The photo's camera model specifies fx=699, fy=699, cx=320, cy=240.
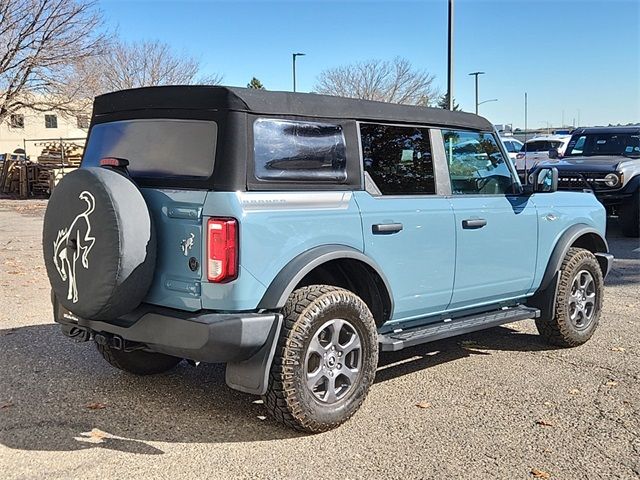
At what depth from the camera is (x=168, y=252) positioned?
12.7 feet

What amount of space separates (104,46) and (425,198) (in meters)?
22.3

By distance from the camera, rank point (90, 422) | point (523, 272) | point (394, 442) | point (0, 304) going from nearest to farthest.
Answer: point (394, 442) < point (90, 422) < point (523, 272) < point (0, 304)

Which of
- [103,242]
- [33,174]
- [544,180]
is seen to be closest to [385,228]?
[103,242]

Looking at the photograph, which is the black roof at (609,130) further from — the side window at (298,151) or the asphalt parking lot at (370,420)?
the side window at (298,151)

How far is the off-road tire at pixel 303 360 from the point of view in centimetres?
386

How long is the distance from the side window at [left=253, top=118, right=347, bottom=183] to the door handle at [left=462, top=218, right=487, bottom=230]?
1105 mm

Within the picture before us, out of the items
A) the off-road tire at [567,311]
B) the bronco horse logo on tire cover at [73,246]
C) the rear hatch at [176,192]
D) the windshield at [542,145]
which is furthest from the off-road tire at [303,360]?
the windshield at [542,145]

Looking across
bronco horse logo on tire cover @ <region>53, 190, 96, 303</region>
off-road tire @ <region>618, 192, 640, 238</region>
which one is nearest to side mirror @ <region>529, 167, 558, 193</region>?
bronco horse logo on tire cover @ <region>53, 190, 96, 303</region>

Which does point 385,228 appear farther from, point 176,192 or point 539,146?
point 539,146

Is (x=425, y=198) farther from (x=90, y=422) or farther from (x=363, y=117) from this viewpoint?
(x=90, y=422)

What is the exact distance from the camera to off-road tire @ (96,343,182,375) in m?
4.90

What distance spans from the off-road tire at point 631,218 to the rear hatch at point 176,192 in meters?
11.0

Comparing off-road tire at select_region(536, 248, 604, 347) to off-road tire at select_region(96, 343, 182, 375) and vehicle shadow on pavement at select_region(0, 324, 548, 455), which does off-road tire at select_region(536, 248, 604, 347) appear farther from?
off-road tire at select_region(96, 343, 182, 375)

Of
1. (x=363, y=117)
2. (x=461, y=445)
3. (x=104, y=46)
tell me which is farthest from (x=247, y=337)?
(x=104, y=46)
